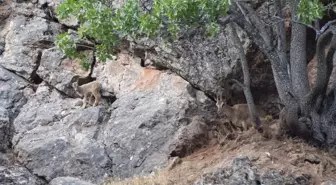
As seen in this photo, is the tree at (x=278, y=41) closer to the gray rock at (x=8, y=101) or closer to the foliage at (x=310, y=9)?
the foliage at (x=310, y=9)

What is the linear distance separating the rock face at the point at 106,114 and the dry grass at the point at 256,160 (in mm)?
831

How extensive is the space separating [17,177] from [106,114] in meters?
3.11

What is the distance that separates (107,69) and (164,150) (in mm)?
4217

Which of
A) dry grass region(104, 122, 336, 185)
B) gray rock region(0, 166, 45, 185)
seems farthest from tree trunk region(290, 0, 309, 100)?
gray rock region(0, 166, 45, 185)

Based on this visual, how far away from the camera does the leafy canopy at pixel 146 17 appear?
11.0 m

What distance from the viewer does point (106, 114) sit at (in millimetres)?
16500

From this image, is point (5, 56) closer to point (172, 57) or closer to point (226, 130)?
point (172, 57)

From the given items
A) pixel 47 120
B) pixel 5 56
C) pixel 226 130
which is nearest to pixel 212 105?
pixel 226 130

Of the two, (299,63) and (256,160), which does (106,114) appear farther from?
(299,63)

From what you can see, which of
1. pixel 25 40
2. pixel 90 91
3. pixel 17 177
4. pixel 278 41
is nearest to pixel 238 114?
pixel 278 41

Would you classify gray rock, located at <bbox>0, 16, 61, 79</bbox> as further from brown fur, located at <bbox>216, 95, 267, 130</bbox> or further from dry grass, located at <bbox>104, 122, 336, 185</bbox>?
brown fur, located at <bbox>216, 95, 267, 130</bbox>

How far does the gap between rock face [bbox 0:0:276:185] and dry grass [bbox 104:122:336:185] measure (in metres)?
0.83

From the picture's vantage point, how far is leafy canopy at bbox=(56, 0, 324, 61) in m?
11.0

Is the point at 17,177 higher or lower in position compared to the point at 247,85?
lower
